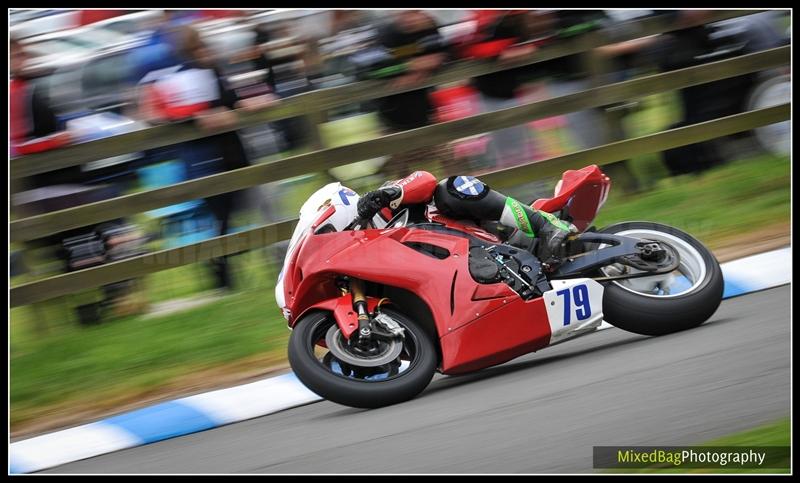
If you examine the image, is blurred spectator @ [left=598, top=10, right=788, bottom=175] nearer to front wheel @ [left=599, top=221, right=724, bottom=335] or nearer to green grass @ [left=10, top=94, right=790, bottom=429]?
green grass @ [left=10, top=94, right=790, bottom=429]

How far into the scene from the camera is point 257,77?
7.34 meters

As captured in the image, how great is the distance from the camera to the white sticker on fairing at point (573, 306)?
5110 millimetres

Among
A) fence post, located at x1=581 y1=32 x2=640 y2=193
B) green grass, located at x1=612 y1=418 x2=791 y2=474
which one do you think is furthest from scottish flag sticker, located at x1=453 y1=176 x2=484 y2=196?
fence post, located at x1=581 y1=32 x2=640 y2=193

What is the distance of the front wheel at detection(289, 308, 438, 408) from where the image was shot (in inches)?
186

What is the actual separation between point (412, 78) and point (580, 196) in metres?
2.38

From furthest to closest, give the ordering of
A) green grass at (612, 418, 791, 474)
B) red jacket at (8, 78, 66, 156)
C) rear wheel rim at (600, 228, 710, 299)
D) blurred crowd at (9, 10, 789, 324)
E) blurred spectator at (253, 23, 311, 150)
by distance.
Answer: blurred spectator at (253, 23, 311, 150) < blurred crowd at (9, 10, 789, 324) < red jacket at (8, 78, 66, 156) < rear wheel rim at (600, 228, 710, 299) < green grass at (612, 418, 791, 474)

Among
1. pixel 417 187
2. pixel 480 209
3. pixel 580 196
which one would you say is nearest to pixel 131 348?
pixel 417 187

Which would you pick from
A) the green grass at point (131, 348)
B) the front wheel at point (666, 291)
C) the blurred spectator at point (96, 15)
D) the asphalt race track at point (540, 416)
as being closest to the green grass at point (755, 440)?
the asphalt race track at point (540, 416)

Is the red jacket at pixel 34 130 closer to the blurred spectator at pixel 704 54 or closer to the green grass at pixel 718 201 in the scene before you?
the green grass at pixel 718 201

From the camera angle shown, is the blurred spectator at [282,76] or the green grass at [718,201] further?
the green grass at [718,201]

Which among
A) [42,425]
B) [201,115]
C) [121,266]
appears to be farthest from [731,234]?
[42,425]

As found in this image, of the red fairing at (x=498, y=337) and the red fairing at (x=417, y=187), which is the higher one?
the red fairing at (x=417, y=187)

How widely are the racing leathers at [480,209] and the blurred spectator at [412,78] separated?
92.8 inches

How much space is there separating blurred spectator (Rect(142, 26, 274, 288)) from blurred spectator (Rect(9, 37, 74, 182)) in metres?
0.69
